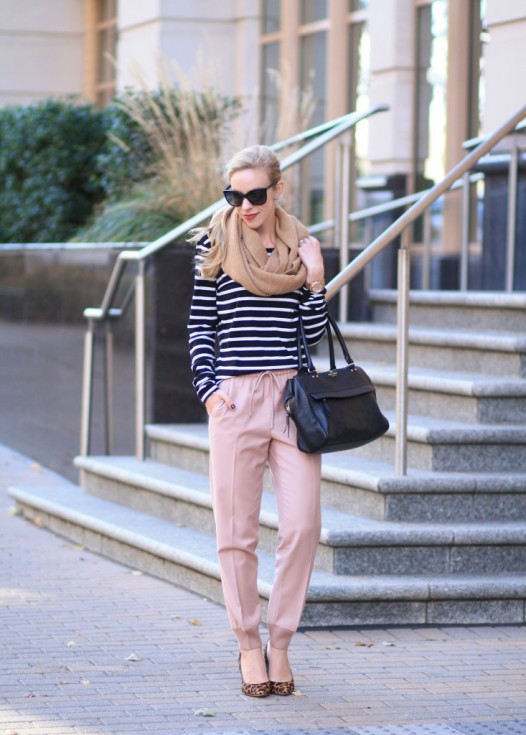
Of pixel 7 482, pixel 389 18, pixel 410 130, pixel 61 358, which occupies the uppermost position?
pixel 389 18

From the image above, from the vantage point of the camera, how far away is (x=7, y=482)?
10.8m

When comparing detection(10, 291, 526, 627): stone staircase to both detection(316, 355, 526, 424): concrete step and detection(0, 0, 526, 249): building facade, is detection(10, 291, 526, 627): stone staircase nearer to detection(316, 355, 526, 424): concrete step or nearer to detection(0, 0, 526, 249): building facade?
detection(316, 355, 526, 424): concrete step

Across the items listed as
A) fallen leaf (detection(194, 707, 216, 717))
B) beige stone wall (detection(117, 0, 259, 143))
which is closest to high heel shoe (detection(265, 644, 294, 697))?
fallen leaf (detection(194, 707, 216, 717))

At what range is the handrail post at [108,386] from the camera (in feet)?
30.9

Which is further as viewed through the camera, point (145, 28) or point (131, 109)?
point (145, 28)

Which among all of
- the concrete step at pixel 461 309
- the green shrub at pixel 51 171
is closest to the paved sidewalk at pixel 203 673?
the concrete step at pixel 461 309

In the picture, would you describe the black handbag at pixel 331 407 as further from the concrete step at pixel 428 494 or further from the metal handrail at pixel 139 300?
the metal handrail at pixel 139 300

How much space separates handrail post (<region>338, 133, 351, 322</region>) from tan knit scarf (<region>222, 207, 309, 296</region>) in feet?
11.3

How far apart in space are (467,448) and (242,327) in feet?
6.81

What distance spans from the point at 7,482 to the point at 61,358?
3.35ft

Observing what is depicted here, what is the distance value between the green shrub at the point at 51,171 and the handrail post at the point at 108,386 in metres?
4.33

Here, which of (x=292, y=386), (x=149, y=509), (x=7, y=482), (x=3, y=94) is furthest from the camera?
(x=3, y=94)

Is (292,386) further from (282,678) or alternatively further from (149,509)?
(149,509)

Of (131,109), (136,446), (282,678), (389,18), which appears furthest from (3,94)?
(282,678)
